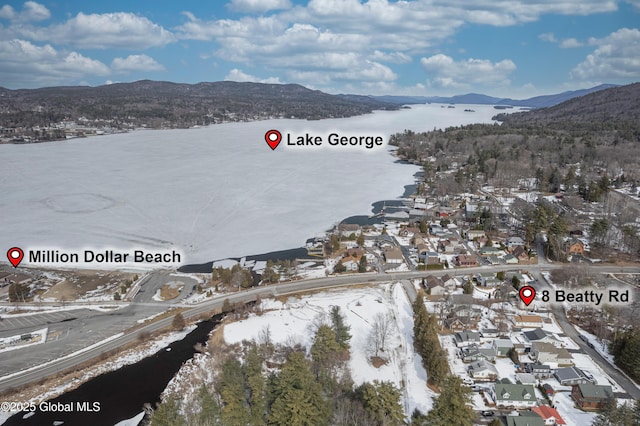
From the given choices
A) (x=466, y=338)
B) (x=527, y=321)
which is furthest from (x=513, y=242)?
(x=466, y=338)

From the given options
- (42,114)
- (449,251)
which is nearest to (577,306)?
(449,251)

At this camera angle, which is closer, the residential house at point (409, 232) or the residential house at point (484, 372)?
the residential house at point (484, 372)

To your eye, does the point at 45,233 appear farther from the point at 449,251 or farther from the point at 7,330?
the point at 449,251

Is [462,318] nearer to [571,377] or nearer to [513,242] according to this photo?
[571,377]

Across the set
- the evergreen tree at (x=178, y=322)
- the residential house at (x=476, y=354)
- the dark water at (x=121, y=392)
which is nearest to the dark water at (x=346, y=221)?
the evergreen tree at (x=178, y=322)

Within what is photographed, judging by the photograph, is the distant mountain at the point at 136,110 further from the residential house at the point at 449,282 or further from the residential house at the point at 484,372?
the residential house at the point at 484,372
